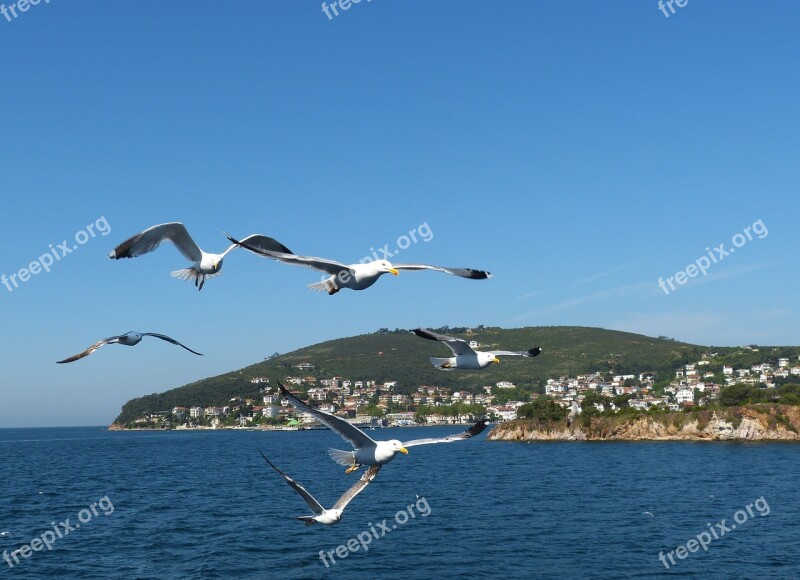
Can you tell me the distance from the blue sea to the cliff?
29743mm

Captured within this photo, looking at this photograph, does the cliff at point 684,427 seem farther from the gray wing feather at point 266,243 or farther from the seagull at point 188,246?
the seagull at point 188,246

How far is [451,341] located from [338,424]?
2.55 m

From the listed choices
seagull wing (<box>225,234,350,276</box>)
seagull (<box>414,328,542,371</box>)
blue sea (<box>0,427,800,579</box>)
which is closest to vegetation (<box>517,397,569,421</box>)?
blue sea (<box>0,427,800,579</box>)

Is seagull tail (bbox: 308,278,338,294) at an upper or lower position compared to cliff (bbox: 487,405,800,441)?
upper

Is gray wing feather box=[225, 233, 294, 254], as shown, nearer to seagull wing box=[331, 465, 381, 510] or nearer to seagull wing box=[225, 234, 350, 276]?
seagull wing box=[225, 234, 350, 276]

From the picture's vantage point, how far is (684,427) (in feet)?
508

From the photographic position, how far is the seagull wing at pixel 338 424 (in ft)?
33.6

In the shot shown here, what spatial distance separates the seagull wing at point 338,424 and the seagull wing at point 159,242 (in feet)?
10.8

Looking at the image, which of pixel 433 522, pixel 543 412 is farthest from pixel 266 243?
pixel 543 412

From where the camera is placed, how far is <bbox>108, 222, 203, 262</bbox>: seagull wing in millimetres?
11000

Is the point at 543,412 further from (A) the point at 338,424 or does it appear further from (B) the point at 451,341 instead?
(B) the point at 451,341

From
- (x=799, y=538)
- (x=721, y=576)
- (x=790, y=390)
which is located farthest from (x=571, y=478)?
(x=790, y=390)

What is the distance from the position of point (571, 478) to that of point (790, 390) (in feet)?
296

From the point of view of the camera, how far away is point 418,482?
97.0 meters
